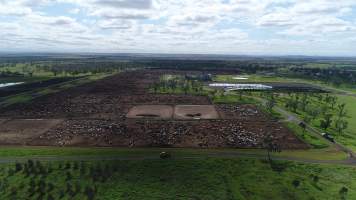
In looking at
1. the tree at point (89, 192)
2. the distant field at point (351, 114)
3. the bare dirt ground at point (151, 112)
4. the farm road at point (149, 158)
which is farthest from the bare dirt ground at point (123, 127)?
the tree at point (89, 192)

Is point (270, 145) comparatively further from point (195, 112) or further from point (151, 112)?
point (151, 112)

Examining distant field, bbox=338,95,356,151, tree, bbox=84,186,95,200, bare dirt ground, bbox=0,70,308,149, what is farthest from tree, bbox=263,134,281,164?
tree, bbox=84,186,95,200

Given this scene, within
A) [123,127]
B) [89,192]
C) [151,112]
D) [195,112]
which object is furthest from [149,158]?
[195,112]

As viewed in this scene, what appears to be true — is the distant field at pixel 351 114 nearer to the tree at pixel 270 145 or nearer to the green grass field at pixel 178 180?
the tree at pixel 270 145

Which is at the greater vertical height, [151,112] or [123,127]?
[151,112]

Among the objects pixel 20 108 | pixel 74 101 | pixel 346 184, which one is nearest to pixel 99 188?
pixel 346 184

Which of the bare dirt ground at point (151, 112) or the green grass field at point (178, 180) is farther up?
the bare dirt ground at point (151, 112)

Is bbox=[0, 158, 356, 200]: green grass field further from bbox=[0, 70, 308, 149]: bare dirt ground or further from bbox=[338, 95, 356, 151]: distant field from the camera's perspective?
bbox=[338, 95, 356, 151]: distant field

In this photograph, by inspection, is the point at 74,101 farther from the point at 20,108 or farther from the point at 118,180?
the point at 118,180
